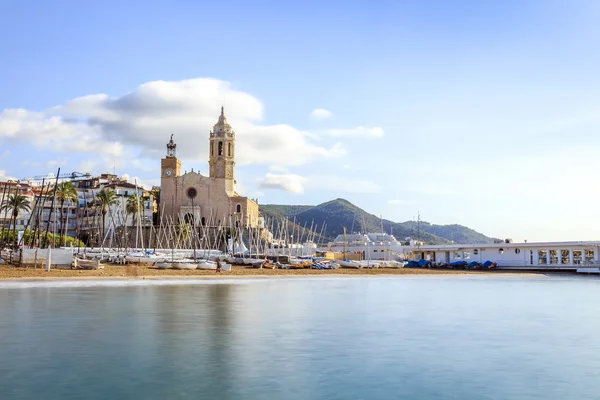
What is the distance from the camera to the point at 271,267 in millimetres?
79188

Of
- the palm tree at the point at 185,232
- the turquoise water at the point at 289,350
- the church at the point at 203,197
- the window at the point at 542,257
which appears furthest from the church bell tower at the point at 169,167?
the turquoise water at the point at 289,350

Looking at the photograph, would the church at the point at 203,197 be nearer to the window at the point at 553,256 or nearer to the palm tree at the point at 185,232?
the palm tree at the point at 185,232

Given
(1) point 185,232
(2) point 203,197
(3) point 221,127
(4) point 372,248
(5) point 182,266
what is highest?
(3) point 221,127

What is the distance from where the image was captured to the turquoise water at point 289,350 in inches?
547

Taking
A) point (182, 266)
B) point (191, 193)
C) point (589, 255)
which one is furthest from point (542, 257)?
point (191, 193)

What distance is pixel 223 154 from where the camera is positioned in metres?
133

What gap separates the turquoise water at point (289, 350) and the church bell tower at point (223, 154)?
9644cm

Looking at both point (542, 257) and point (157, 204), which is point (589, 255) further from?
point (157, 204)

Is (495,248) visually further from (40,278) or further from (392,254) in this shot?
(40,278)

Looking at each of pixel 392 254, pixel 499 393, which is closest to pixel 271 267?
pixel 392 254

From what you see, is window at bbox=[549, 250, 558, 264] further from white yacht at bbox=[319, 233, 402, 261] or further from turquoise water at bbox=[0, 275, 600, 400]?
turquoise water at bbox=[0, 275, 600, 400]

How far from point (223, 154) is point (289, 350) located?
116 m

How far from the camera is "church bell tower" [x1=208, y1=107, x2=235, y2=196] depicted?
13138 centimetres

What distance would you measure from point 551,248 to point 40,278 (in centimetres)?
6976
